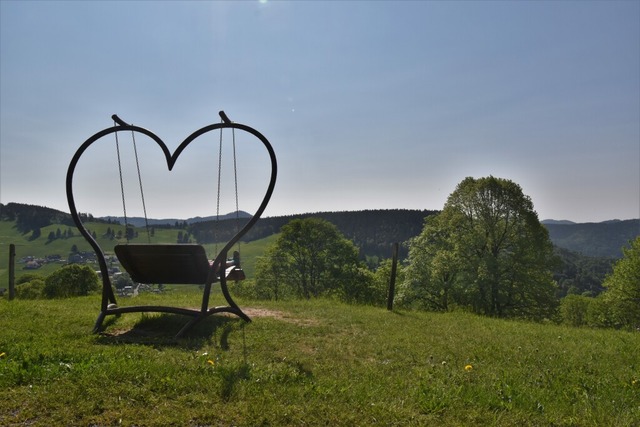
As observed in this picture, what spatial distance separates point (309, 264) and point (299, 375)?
30681 mm

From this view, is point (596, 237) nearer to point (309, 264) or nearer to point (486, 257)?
point (309, 264)

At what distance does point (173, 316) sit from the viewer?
808 cm

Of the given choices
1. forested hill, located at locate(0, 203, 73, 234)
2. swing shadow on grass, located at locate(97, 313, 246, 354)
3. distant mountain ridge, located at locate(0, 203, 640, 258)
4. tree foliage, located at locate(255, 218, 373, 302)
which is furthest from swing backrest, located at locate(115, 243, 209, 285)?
forested hill, located at locate(0, 203, 73, 234)

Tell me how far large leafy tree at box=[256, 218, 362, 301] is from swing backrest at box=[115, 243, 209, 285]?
2689 centimetres

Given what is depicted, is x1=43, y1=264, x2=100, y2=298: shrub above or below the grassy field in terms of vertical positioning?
below

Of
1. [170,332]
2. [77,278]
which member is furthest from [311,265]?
[170,332]

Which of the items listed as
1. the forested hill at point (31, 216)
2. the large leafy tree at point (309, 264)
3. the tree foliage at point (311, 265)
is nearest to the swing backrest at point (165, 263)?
the tree foliage at point (311, 265)

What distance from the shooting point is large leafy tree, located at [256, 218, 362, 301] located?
113 feet

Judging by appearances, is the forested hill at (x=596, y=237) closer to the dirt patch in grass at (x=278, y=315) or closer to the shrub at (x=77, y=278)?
the shrub at (x=77, y=278)

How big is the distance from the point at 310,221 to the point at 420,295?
1238 centimetres

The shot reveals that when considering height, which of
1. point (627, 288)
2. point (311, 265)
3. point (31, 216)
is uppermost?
point (31, 216)

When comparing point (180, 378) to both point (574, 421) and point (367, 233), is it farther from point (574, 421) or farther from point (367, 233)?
point (367, 233)

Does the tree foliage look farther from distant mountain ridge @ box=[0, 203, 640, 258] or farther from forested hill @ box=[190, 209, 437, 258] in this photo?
forested hill @ box=[190, 209, 437, 258]

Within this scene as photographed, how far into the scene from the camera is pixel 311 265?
35125 millimetres
